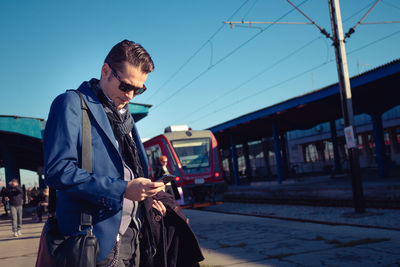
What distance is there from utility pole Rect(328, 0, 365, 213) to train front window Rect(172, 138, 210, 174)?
6.58 m

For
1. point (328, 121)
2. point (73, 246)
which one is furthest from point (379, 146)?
point (73, 246)

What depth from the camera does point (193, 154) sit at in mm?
15609

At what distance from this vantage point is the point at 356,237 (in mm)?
6180

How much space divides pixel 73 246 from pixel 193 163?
551 inches

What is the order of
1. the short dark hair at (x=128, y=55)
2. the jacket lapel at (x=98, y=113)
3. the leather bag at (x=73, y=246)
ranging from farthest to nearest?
1. the short dark hair at (x=128, y=55)
2. the jacket lapel at (x=98, y=113)
3. the leather bag at (x=73, y=246)

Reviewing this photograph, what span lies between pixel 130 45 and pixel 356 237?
553 centimetres

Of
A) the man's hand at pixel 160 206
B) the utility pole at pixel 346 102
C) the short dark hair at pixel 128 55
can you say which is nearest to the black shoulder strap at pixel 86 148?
the short dark hair at pixel 128 55

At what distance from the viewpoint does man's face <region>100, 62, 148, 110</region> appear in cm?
180

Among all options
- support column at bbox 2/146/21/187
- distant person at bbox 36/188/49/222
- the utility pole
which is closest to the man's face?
the utility pole

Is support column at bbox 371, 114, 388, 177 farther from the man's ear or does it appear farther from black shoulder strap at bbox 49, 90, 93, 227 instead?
black shoulder strap at bbox 49, 90, 93, 227

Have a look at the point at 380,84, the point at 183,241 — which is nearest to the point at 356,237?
the point at 183,241

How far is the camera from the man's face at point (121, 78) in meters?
1.80

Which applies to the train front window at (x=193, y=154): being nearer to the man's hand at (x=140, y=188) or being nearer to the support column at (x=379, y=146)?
the support column at (x=379, y=146)

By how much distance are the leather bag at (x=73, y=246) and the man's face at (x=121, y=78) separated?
31cm
